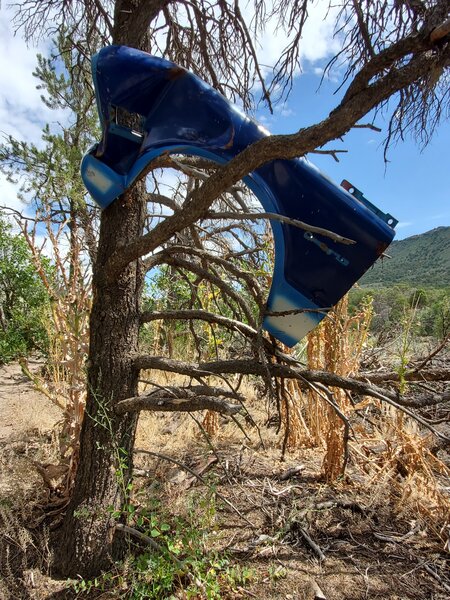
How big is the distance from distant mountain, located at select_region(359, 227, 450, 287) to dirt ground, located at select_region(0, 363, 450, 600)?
37384 mm

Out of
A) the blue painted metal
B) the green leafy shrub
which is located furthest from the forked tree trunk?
the green leafy shrub

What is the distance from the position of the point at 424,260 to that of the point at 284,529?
57.5 metres

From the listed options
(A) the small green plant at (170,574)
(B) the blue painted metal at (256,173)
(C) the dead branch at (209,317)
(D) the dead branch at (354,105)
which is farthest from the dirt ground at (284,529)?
(D) the dead branch at (354,105)

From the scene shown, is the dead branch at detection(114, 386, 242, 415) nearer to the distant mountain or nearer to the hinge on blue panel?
the hinge on blue panel

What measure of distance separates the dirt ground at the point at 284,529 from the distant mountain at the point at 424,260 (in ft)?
123

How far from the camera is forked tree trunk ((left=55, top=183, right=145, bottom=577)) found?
180 cm

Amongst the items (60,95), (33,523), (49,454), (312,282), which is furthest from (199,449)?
(60,95)

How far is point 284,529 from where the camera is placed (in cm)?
208

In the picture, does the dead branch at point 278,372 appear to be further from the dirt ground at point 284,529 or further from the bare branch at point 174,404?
the dirt ground at point 284,529

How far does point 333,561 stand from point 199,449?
155 cm

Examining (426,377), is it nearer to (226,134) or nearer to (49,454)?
(226,134)

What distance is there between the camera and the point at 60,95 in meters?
10.6

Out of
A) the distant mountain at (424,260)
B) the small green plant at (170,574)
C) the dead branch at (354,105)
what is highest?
the distant mountain at (424,260)

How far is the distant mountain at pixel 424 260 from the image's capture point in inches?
1633
